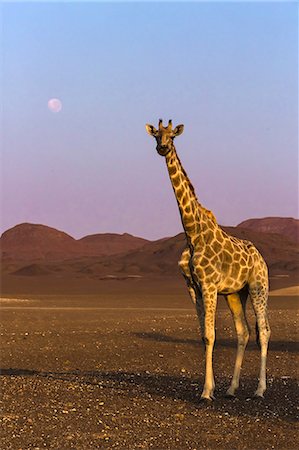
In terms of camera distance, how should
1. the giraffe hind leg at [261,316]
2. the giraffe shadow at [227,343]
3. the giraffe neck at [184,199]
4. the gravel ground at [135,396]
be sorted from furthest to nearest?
the giraffe shadow at [227,343]
the giraffe hind leg at [261,316]
the giraffe neck at [184,199]
the gravel ground at [135,396]

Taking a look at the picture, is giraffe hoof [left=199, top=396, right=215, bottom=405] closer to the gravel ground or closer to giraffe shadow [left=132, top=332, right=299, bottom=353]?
the gravel ground

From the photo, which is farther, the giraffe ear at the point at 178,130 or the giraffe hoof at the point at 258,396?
the giraffe hoof at the point at 258,396

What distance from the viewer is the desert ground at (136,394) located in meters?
11.2

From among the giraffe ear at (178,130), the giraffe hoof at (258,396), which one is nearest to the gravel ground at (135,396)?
the giraffe hoof at (258,396)

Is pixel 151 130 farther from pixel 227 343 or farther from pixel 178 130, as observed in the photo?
pixel 227 343

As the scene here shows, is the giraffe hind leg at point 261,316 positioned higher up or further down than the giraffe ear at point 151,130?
further down

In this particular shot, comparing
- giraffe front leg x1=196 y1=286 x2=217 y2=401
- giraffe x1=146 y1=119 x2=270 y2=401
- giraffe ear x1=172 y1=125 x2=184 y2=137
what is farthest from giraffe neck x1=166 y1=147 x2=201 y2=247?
giraffe front leg x1=196 y1=286 x2=217 y2=401

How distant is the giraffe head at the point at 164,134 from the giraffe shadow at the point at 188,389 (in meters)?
4.39

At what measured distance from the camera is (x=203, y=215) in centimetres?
1413

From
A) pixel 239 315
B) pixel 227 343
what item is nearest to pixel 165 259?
pixel 227 343

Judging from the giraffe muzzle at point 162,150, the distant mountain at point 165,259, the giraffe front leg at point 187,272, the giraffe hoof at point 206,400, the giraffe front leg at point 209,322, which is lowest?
Result: the giraffe hoof at point 206,400

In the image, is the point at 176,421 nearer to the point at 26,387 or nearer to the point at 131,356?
the point at 26,387

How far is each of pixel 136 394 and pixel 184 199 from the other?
3648mm

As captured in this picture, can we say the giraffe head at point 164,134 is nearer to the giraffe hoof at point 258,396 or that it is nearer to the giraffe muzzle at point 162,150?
the giraffe muzzle at point 162,150
